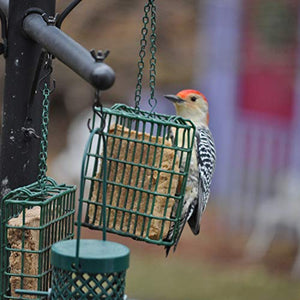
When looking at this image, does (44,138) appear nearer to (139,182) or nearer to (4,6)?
(139,182)

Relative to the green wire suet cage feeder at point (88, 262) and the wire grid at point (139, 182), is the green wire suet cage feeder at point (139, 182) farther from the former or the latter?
the green wire suet cage feeder at point (88, 262)

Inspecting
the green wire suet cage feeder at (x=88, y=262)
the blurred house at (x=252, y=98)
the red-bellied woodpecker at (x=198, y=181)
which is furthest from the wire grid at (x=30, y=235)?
the blurred house at (x=252, y=98)

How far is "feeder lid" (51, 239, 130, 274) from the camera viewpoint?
9.45ft

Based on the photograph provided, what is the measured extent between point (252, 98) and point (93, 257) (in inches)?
343

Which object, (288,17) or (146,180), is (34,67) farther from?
(288,17)

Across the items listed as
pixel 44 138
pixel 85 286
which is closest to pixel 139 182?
pixel 44 138

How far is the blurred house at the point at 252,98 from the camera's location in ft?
36.6

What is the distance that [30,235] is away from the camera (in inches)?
141

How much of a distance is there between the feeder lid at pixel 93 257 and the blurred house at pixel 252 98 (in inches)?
327

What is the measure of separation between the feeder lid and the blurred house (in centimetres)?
831

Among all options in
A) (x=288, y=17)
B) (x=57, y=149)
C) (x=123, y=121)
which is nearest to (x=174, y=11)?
(x=288, y=17)

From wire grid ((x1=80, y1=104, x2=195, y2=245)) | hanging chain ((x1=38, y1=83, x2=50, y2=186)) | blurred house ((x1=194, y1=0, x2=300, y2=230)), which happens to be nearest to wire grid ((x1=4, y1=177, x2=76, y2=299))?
hanging chain ((x1=38, y1=83, x2=50, y2=186))

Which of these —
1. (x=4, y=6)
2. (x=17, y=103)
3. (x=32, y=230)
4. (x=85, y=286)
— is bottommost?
(x=85, y=286)

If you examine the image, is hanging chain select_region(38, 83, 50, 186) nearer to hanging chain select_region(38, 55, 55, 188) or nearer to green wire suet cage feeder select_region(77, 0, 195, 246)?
hanging chain select_region(38, 55, 55, 188)
